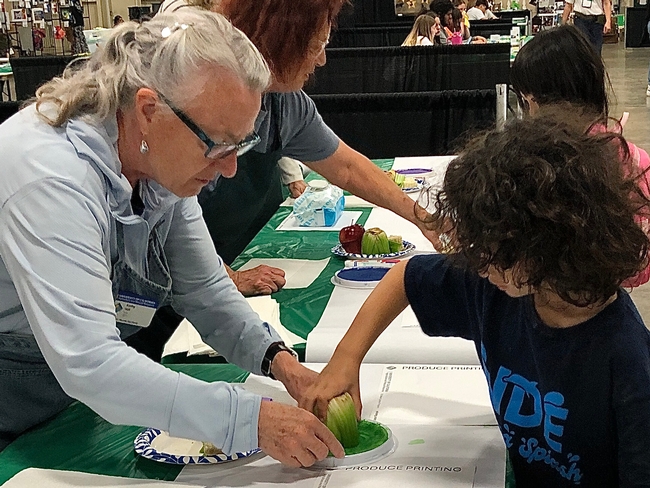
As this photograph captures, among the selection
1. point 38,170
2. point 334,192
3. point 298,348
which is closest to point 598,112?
point 334,192

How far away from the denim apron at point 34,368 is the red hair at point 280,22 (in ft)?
2.25

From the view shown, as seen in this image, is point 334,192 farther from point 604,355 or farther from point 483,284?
point 604,355

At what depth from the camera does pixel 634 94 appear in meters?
10.9

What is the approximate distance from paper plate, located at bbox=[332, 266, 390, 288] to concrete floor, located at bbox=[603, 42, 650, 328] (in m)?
1.74

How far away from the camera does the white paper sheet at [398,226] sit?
8.00 ft

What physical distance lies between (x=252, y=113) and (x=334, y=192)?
151 centimetres

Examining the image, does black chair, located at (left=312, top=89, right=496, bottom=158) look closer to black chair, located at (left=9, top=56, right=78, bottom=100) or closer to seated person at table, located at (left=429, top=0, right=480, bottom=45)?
black chair, located at (left=9, top=56, right=78, bottom=100)

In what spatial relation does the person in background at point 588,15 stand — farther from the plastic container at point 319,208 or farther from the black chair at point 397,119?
the plastic container at point 319,208

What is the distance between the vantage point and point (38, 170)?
1.15m

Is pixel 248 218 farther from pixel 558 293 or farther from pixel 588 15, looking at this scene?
pixel 588 15

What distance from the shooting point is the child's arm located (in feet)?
4.59

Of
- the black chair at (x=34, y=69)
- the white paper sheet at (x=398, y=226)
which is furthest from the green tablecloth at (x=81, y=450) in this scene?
the black chair at (x=34, y=69)

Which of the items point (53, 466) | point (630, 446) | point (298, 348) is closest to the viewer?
point (630, 446)

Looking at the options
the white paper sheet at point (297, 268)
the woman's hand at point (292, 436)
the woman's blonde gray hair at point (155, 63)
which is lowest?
the white paper sheet at point (297, 268)
